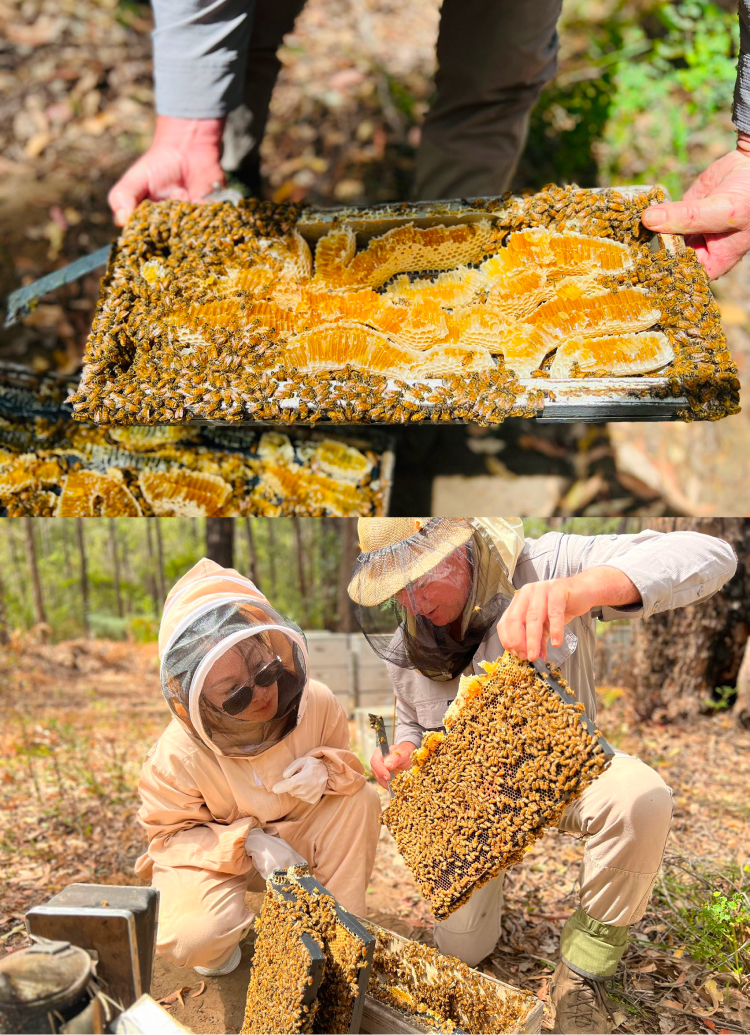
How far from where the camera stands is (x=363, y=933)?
197cm

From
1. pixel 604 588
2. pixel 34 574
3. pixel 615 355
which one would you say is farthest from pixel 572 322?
pixel 34 574

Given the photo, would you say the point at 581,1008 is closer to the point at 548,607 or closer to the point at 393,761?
the point at 393,761

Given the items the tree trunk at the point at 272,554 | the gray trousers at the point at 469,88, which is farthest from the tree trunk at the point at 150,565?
the gray trousers at the point at 469,88

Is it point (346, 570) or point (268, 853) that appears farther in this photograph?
point (346, 570)

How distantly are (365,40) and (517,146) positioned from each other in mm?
4326

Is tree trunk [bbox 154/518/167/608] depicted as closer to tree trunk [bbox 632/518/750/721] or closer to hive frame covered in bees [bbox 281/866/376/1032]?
hive frame covered in bees [bbox 281/866/376/1032]

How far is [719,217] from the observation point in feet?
9.23

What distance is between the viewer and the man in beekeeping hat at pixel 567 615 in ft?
6.74

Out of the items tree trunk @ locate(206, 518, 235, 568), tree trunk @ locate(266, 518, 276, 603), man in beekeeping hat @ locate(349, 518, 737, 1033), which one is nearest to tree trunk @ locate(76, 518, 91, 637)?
tree trunk @ locate(206, 518, 235, 568)

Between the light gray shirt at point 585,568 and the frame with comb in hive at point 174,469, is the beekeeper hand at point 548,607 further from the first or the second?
the frame with comb in hive at point 174,469

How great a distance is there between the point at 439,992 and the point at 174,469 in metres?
2.50

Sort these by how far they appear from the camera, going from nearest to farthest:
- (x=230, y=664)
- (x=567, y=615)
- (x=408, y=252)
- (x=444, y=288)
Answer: (x=567, y=615) < (x=230, y=664) < (x=444, y=288) < (x=408, y=252)

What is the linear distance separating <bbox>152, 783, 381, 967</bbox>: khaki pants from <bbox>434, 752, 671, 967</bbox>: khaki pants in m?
0.72

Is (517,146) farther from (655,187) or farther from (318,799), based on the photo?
(318,799)
